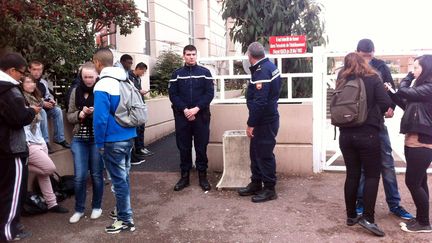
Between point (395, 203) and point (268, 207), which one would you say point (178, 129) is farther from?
point (395, 203)

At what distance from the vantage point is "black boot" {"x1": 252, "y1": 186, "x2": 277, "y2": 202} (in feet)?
16.4

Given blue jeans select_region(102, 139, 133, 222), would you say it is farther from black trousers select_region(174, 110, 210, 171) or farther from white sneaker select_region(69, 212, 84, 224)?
black trousers select_region(174, 110, 210, 171)

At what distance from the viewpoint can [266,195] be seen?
5043 mm

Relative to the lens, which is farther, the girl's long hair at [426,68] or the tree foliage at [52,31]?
the tree foliage at [52,31]

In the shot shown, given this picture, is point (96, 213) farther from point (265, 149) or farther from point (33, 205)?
point (265, 149)

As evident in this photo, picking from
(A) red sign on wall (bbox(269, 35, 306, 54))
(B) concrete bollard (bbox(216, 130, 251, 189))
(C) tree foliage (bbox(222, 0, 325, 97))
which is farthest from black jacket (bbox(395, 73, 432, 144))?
(C) tree foliage (bbox(222, 0, 325, 97))

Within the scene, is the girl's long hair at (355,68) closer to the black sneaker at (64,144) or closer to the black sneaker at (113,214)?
the black sneaker at (113,214)

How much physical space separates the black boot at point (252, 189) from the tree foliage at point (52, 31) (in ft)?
9.34

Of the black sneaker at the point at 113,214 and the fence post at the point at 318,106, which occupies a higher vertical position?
the fence post at the point at 318,106

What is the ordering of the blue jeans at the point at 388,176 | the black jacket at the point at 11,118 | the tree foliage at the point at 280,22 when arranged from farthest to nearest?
1. the tree foliage at the point at 280,22
2. the blue jeans at the point at 388,176
3. the black jacket at the point at 11,118

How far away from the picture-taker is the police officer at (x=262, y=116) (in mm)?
4789

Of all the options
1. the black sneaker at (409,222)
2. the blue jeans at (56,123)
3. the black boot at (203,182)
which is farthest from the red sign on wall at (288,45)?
the blue jeans at (56,123)

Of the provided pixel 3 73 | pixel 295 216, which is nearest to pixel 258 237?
pixel 295 216

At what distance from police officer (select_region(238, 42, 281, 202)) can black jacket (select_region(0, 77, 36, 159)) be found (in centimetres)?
246
